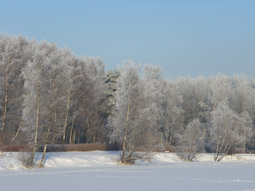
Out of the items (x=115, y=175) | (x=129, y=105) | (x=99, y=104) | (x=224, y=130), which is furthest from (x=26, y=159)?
(x=224, y=130)

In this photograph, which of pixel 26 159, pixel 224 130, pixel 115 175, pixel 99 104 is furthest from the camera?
pixel 99 104

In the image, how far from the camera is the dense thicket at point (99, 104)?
2952 centimetres

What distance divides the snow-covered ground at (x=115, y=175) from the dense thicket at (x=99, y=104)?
7.22 ft

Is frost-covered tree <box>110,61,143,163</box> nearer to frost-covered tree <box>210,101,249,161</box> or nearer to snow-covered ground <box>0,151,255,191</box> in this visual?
snow-covered ground <box>0,151,255,191</box>

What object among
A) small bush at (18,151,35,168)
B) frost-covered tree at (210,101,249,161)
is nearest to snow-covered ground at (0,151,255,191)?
small bush at (18,151,35,168)

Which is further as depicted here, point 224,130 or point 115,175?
point 224,130

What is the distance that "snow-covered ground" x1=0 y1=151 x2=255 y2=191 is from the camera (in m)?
16.6

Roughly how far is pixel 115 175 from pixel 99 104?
108 feet

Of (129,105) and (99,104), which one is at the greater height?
(99,104)

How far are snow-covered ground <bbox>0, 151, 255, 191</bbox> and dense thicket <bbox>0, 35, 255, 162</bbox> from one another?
2201mm

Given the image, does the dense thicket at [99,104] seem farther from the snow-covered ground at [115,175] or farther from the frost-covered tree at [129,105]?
the snow-covered ground at [115,175]

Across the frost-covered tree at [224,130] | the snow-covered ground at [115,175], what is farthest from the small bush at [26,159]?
the frost-covered tree at [224,130]

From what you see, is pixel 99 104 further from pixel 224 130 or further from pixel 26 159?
pixel 26 159

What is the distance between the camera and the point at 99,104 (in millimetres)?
54812
